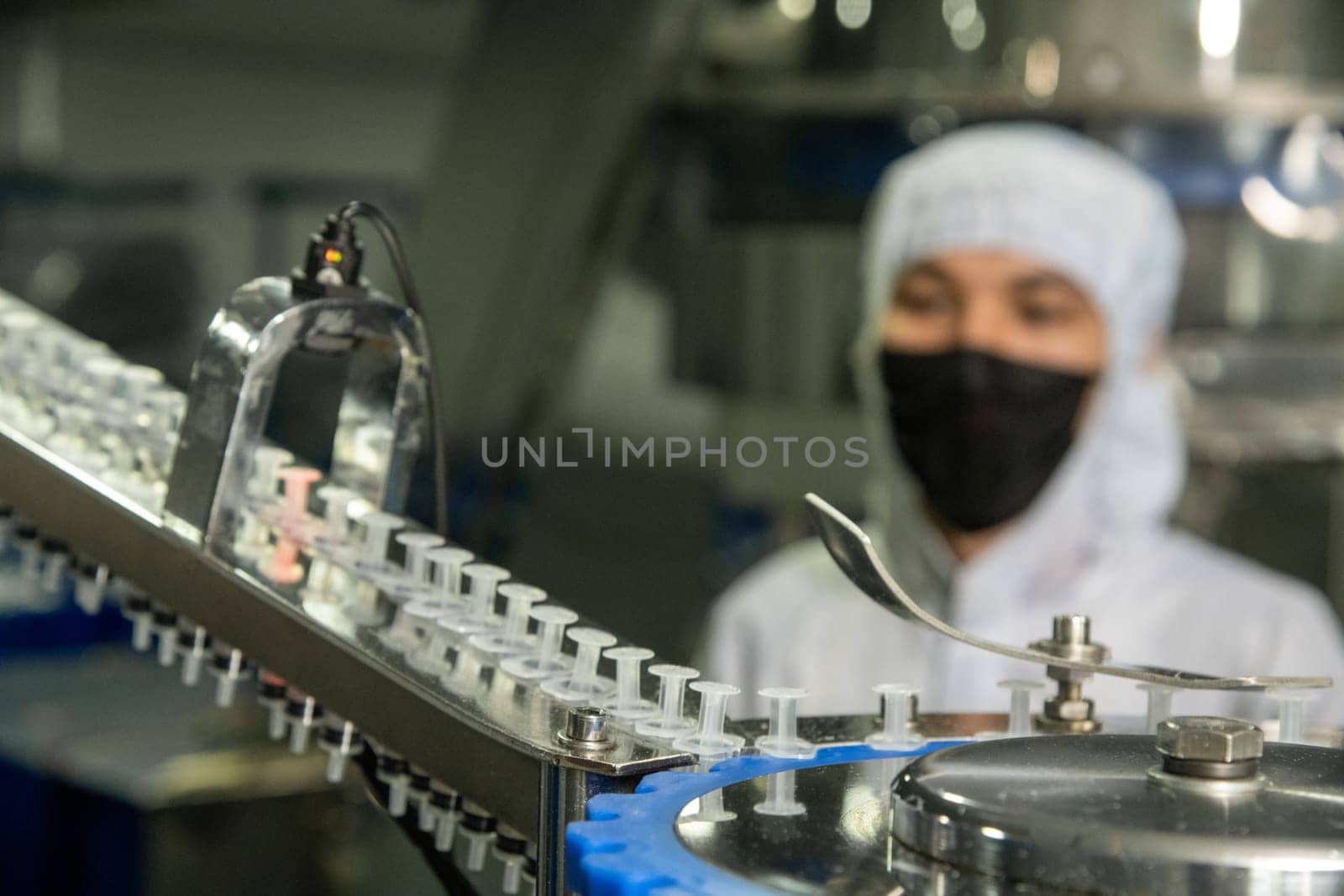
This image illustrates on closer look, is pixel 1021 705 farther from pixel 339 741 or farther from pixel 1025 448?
pixel 1025 448

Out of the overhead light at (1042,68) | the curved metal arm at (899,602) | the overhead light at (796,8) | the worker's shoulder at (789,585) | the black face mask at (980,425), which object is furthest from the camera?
the overhead light at (796,8)

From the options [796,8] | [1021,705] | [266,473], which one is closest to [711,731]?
[1021,705]

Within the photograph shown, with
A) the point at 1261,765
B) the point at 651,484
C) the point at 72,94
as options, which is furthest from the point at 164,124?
the point at 1261,765

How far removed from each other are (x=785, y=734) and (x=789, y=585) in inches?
45.6

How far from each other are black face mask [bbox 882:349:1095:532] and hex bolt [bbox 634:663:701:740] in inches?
36.4

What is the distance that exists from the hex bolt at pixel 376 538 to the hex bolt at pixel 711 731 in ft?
0.50

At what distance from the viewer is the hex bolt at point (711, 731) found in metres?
0.50

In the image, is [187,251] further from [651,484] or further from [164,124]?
[651,484]

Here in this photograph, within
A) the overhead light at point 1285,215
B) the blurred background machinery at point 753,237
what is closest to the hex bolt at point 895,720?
the blurred background machinery at point 753,237

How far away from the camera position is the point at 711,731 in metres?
0.52

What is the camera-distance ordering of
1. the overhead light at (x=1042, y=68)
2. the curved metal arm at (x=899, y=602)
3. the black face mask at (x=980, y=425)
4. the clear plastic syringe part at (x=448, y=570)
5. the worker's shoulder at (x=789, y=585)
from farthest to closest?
1. the overhead light at (x=1042, y=68)
2. the worker's shoulder at (x=789, y=585)
3. the black face mask at (x=980, y=425)
4. the clear plastic syringe part at (x=448, y=570)
5. the curved metal arm at (x=899, y=602)

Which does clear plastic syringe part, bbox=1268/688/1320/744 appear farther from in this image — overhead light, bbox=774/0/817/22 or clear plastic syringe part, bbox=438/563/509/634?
overhead light, bbox=774/0/817/22

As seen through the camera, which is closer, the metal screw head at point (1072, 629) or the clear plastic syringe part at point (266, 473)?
the metal screw head at point (1072, 629)

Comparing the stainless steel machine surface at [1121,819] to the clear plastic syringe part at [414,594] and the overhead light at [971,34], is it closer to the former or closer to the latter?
the clear plastic syringe part at [414,594]
